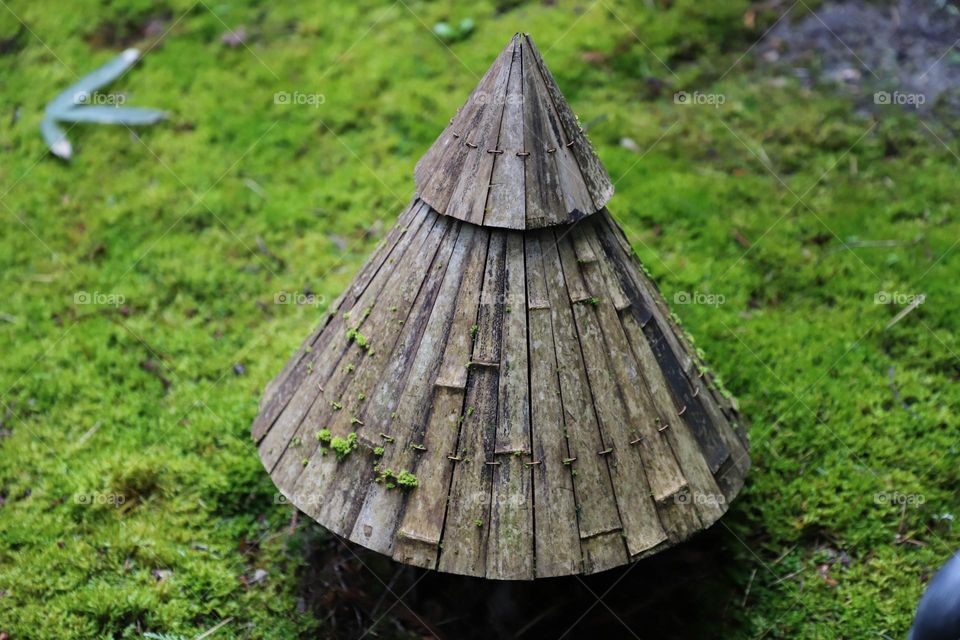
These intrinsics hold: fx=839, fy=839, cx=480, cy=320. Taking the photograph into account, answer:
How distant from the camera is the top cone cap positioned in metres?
3.13

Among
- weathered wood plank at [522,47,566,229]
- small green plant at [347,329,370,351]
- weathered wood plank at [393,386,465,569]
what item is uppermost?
weathered wood plank at [522,47,566,229]

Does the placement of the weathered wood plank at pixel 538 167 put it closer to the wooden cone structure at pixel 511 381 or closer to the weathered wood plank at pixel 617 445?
the wooden cone structure at pixel 511 381

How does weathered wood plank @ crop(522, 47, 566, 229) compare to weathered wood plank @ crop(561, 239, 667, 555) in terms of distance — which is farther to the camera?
weathered wood plank @ crop(561, 239, 667, 555)

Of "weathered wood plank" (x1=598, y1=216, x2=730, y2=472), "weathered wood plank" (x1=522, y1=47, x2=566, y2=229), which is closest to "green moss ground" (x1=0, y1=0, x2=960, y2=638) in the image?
"weathered wood plank" (x1=598, y1=216, x2=730, y2=472)

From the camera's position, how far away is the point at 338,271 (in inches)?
232

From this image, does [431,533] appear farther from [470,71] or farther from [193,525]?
[470,71]

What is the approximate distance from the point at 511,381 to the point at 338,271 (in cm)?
297

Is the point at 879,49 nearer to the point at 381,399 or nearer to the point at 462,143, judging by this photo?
the point at 462,143

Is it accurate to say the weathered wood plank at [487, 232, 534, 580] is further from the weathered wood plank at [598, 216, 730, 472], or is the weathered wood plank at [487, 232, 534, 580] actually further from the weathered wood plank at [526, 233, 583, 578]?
the weathered wood plank at [598, 216, 730, 472]

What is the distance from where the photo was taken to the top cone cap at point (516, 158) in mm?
3127

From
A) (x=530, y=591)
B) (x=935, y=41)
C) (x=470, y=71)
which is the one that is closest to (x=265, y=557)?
(x=530, y=591)

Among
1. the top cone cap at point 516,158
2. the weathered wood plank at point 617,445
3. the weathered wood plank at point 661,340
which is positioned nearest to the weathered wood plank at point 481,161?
the top cone cap at point 516,158

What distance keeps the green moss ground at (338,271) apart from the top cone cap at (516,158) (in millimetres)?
2264

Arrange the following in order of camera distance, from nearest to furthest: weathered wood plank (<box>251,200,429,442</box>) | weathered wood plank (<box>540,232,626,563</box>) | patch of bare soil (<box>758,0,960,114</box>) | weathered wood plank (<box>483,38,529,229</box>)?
1. weathered wood plank (<box>483,38,529,229</box>)
2. weathered wood plank (<box>540,232,626,563</box>)
3. weathered wood plank (<box>251,200,429,442</box>)
4. patch of bare soil (<box>758,0,960,114</box>)
